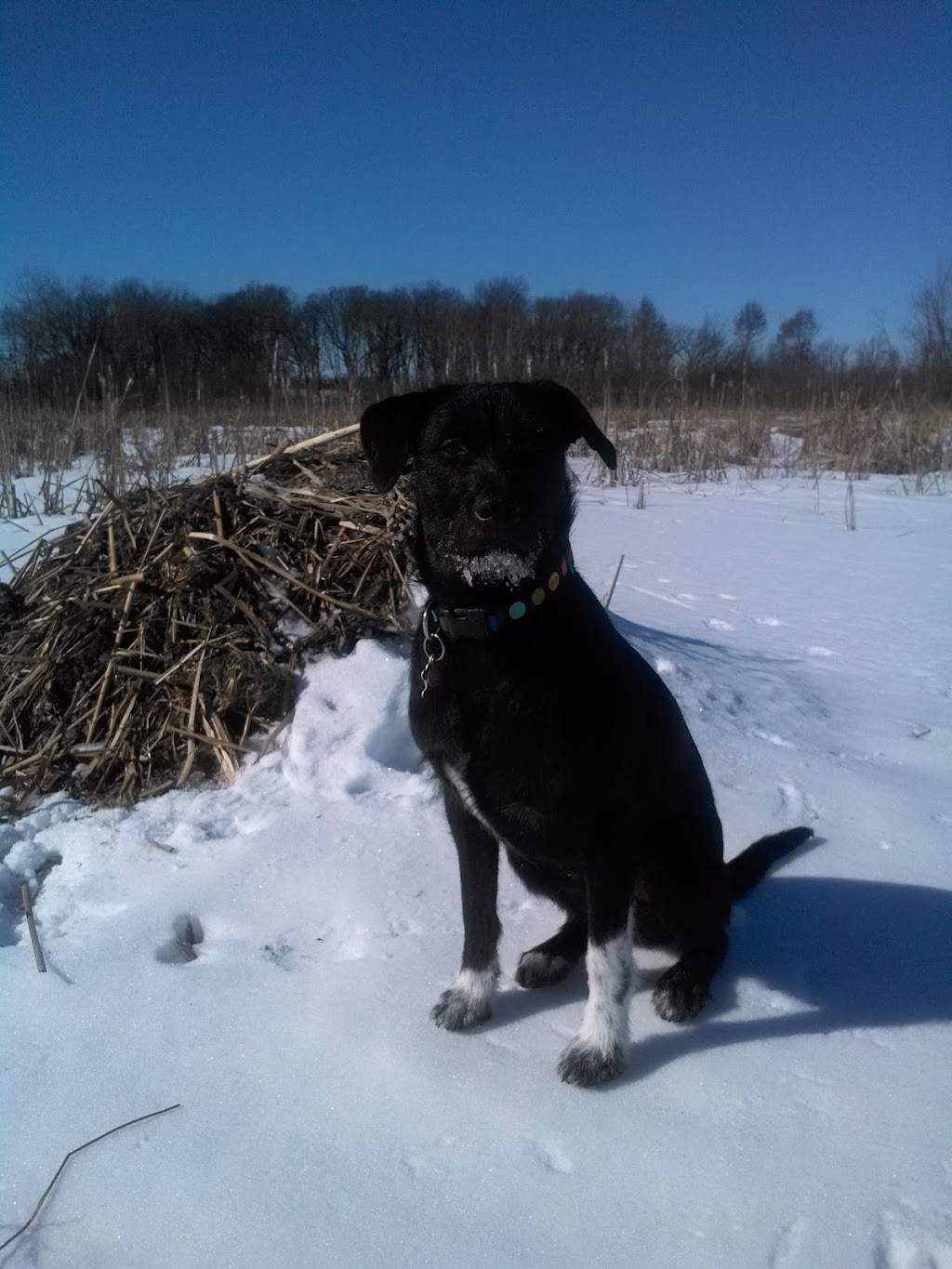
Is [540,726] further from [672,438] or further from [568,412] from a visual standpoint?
[672,438]

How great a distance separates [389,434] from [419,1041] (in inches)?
55.6

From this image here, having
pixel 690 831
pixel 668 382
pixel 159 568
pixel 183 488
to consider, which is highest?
pixel 668 382

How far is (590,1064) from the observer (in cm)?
184

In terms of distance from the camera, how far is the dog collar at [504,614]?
1911 mm

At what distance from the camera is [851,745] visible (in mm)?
3395

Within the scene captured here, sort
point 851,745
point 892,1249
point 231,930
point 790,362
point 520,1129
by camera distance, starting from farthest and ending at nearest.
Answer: point 790,362, point 851,745, point 231,930, point 520,1129, point 892,1249

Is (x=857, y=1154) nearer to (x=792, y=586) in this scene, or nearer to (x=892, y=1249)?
(x=892, y=1249)

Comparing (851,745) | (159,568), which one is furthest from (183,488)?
(851,745)

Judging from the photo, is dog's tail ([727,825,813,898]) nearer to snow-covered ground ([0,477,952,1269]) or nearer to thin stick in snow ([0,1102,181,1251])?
snow-covered ground ([0,477,952,1269])

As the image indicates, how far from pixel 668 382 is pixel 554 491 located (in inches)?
502

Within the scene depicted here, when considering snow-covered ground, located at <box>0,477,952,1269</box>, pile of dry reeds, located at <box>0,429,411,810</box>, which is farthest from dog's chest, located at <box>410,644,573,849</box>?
pile of dry reeds, located at <box>0,429,411,810</box>

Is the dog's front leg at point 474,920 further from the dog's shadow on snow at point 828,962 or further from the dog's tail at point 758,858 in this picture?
the dog's tail at point 758,858

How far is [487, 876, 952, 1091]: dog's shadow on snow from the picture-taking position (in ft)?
6.53

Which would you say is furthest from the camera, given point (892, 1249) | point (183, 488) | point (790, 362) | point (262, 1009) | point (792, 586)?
point (790, 362)
